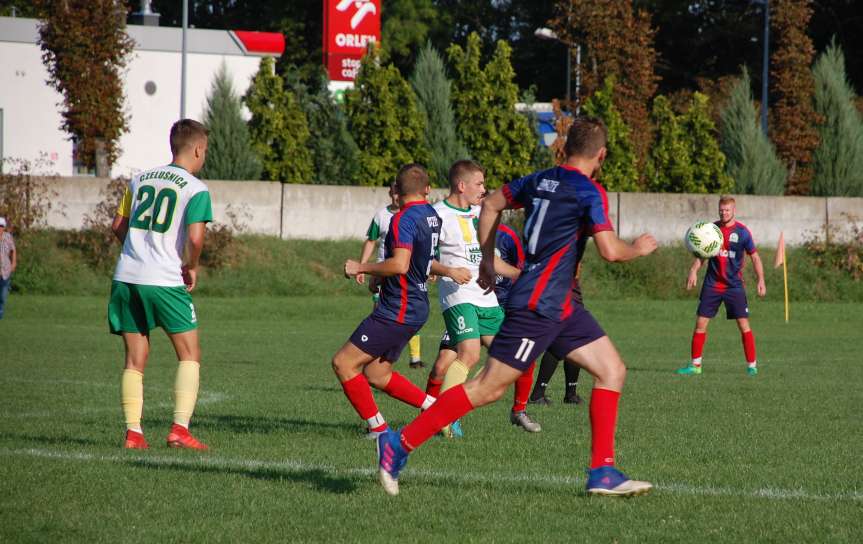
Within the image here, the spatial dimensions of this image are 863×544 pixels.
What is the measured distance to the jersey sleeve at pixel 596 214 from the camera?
638 centimetres

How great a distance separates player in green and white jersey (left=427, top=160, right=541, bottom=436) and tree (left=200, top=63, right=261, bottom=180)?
22.4 metres

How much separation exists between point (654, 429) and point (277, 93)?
2505 cm

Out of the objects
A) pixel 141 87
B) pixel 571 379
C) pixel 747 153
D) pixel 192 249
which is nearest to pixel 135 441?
pixel 192 249

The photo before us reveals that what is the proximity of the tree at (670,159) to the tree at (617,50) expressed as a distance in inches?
63.4

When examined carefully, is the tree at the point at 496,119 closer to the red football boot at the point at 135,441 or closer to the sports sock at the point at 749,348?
the sports sock at the point at 749,348

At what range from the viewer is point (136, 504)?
243 inches

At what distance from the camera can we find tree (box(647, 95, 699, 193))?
110 ft

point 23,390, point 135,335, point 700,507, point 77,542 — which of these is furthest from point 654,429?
point 23,390

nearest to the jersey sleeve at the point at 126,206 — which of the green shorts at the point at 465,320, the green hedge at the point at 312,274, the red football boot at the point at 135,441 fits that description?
the red football boot at the point at 135,441

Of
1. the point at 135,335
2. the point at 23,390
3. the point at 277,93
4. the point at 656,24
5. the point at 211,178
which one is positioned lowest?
the point at 23,390

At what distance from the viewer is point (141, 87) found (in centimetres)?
4462

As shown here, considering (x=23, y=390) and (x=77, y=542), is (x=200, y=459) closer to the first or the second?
(x=77, y=542)

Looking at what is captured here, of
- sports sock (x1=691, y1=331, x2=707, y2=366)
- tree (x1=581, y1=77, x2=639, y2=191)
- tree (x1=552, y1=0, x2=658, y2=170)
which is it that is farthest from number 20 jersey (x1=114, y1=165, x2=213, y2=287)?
tree (x1=552, y1=0, x2=658, y2=170)

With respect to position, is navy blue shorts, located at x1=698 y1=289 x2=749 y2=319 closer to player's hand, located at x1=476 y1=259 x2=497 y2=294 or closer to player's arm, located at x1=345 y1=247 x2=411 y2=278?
player's arm, located at x1=345 y1=247 x2=411 y2=278
